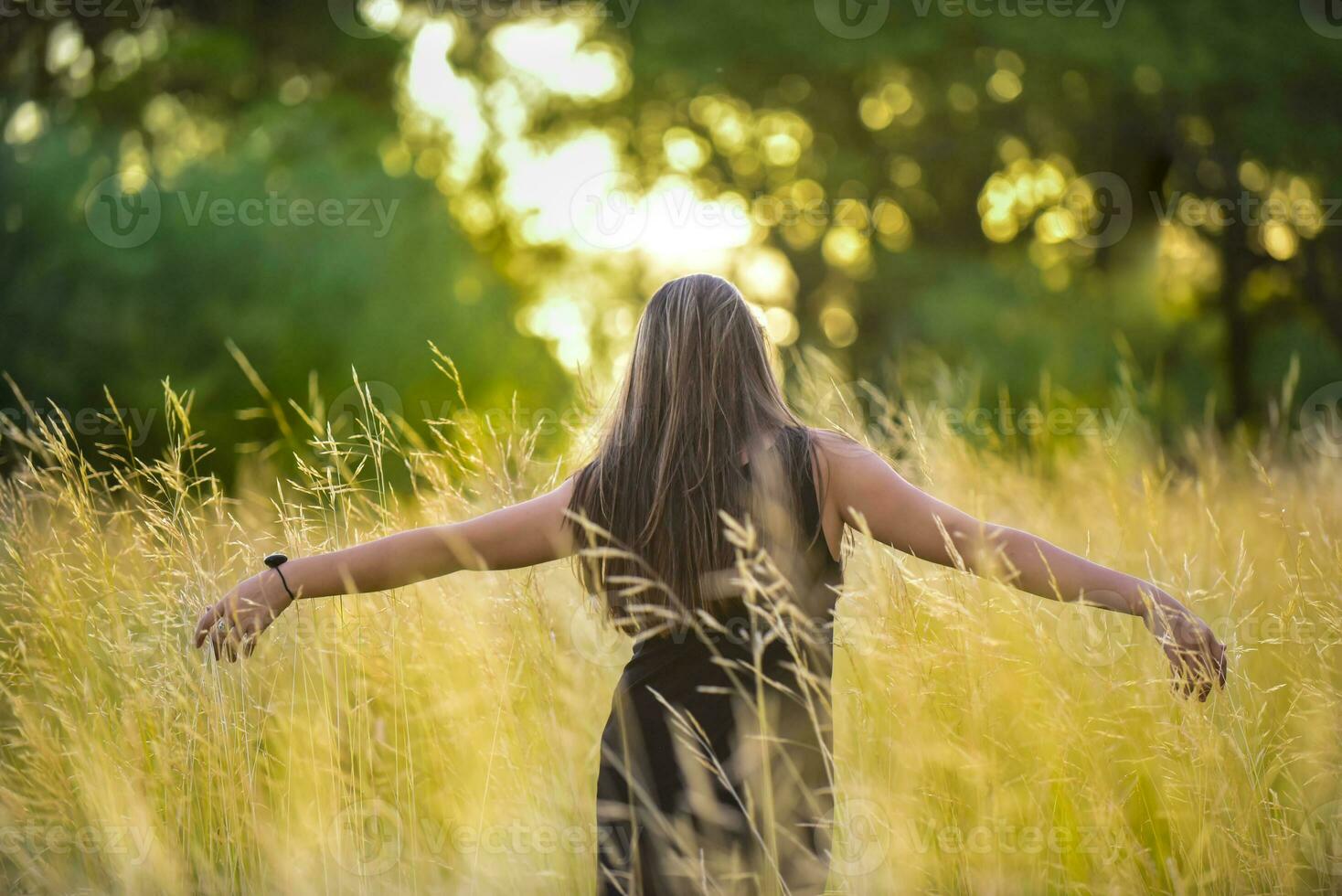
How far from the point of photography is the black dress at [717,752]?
195 cm

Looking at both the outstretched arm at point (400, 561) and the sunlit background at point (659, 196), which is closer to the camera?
the outstretched arm at point (400, 561)

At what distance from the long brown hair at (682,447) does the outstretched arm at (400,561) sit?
0.07m

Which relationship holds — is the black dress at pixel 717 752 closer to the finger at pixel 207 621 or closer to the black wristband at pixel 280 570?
the black wristband at pixel 280 570

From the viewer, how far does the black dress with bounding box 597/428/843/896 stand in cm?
195

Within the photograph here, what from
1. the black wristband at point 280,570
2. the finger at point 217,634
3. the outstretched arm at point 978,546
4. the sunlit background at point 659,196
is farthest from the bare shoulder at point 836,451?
the sunlit background at point 659,196

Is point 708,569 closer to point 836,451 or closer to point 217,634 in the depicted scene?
point 836,451

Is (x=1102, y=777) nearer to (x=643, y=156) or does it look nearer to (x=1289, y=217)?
(x=1289, y=217)

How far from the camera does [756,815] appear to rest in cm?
208

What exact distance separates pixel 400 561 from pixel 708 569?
60 centimetres

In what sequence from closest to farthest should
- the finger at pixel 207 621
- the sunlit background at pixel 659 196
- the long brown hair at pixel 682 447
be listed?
the long brown hair at pixel 682 447
the finger at pixel 207 621
the sunlit background at pixel 659 196

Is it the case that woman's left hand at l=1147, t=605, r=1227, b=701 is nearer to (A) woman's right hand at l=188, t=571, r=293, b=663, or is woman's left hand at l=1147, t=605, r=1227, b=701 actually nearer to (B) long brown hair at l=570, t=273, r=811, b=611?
(B) long brown hair at l=570, t=273, r=811, b=611

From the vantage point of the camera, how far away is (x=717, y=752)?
202cm

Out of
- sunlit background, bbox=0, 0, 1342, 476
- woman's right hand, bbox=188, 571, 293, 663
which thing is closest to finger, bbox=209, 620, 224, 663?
woman's right hand, bbox=188, 571, 293, 663

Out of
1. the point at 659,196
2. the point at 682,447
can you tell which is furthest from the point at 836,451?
the point at 659,196
